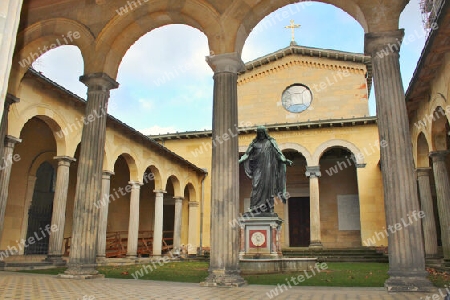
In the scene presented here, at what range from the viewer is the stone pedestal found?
31.3 feet

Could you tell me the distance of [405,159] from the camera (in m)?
6.30

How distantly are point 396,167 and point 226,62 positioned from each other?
12.0ft

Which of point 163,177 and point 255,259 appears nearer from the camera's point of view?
point 255,259

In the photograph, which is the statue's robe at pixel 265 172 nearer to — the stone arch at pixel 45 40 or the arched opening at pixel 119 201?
the stone arch at pixel 45 40

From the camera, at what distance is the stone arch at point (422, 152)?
15.2 m

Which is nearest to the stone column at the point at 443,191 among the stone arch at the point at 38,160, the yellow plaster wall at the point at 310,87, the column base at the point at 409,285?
the column base at the point at 409,285

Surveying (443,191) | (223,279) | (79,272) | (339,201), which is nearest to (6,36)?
(223,279)

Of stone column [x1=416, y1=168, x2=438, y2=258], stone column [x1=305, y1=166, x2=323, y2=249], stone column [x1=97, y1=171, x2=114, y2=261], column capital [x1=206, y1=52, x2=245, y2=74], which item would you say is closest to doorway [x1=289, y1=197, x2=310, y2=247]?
stone column [x1=305, y1=166, x2=323, y2=249]

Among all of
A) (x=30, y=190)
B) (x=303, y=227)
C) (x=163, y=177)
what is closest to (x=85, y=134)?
(x=30, y=190)

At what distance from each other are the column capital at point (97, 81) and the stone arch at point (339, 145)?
47.2 ft

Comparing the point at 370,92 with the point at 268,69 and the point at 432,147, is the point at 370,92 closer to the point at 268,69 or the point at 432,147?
the point at 268,69

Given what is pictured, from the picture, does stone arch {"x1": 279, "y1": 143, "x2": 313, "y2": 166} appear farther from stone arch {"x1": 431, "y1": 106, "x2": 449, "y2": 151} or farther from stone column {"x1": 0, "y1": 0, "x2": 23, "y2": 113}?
stone column {"x1": 0, "y1": 0, "x2": 23, "y2": 113}

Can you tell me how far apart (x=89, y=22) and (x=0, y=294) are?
20.0 feet

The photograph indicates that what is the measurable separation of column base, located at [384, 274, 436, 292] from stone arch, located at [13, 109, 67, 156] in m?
10.3
